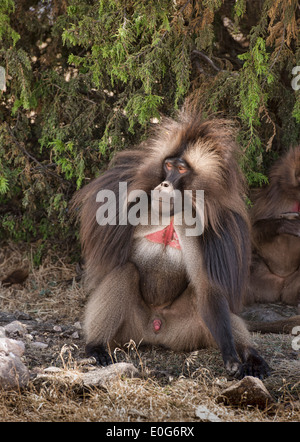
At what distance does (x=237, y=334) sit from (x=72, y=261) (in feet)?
8.98

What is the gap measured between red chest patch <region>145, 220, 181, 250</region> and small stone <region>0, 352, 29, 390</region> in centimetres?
119

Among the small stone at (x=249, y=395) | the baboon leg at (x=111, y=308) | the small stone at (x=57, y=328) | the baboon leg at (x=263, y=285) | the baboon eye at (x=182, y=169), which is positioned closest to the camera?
the small stone at (x=249, y=395)

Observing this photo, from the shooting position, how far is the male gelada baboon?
11.9 ft

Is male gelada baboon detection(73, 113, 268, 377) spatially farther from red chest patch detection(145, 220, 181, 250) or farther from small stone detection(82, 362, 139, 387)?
small stone detection(82, 362, 139, 387)

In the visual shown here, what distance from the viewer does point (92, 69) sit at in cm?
485

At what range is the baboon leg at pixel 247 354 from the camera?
3.49 meters

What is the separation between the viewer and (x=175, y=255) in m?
3.93

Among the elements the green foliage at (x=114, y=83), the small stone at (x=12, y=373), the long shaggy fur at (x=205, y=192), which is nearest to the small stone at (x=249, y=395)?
the long shaggy fur at (x=205, y=192)

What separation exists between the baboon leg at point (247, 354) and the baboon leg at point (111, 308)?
63 centimetres

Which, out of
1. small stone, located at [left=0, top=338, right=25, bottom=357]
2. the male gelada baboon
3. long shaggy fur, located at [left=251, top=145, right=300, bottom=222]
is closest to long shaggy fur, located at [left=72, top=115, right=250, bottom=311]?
the male gelada baboon

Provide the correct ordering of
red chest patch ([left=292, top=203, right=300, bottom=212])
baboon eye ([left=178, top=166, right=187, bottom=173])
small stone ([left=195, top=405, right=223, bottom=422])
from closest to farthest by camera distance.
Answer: small stone ([left=195, top=405, right=223, bottom=422]), baboon eye ([left=178, top=166, right=187, bottom=173]), red chest patch ([left=292, top=203, right=300, bottom=212])

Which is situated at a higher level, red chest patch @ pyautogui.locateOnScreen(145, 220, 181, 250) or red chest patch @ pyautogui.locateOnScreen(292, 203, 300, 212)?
red chest patch @ pyautogui.locateOnScreen(292, 203, 300, 212)

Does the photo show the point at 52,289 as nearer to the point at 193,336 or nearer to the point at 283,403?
the point at 193,336

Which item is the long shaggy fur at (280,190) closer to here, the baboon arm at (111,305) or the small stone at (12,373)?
the baboon arm at (111,305)
